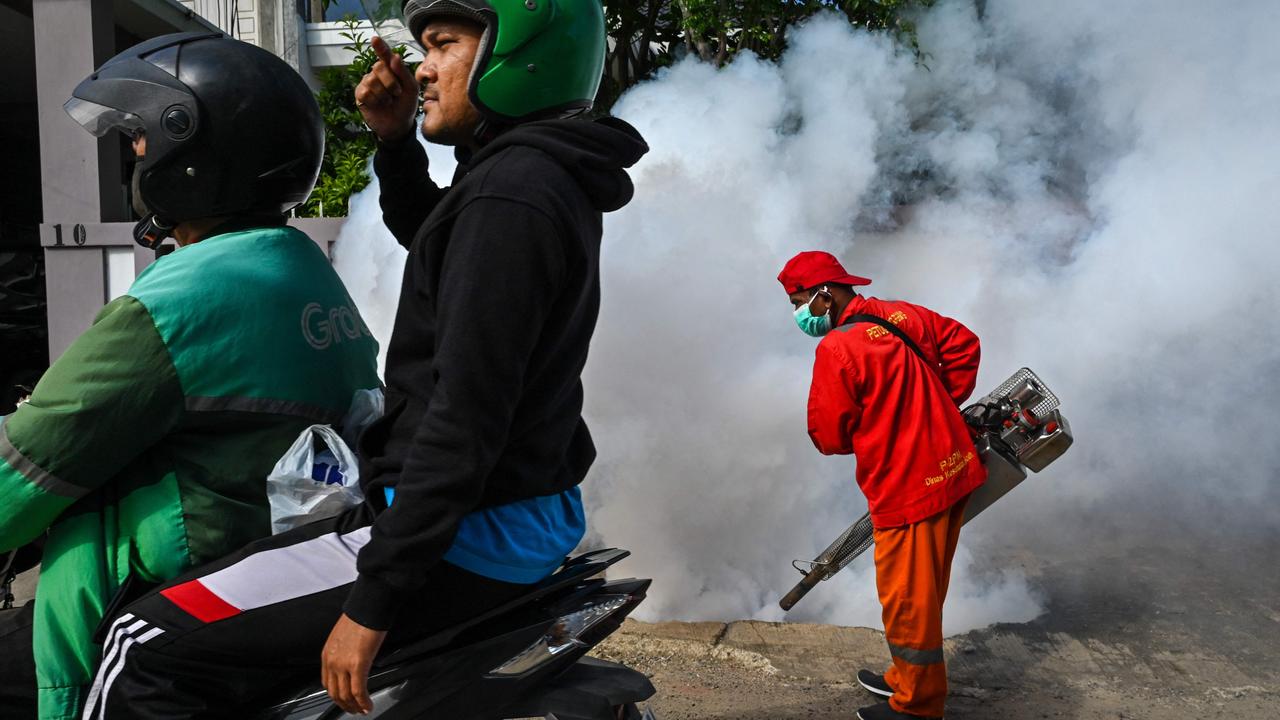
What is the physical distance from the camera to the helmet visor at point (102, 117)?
1.90 meters

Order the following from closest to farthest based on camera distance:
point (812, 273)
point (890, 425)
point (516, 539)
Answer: point (516, 539) → point (890, 425) → point (812, 273)

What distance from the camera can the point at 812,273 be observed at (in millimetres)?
4133

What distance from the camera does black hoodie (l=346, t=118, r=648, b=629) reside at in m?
1.43

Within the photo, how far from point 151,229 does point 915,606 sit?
8.82 feet

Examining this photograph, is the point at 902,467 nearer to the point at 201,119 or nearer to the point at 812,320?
the point at 812,320

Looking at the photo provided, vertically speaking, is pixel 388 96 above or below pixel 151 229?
above

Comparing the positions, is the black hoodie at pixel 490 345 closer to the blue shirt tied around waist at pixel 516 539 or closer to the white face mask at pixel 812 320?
the blue shirt tied around waist at pixel 516 539

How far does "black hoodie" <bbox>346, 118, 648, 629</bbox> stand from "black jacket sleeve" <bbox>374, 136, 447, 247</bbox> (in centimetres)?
37

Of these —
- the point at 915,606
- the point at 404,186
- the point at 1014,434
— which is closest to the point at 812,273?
the point at 1014,434

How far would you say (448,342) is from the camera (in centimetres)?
145

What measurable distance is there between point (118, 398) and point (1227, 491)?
7.45 meters

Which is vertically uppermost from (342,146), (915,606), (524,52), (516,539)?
(342,146)

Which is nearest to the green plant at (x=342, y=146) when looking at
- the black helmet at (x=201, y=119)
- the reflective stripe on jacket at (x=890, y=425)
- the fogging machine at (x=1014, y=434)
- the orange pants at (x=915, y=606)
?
the reflective stripe on jacket at (x=890, y=425)

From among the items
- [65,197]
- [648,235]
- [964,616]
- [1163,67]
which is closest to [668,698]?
[964,616]
